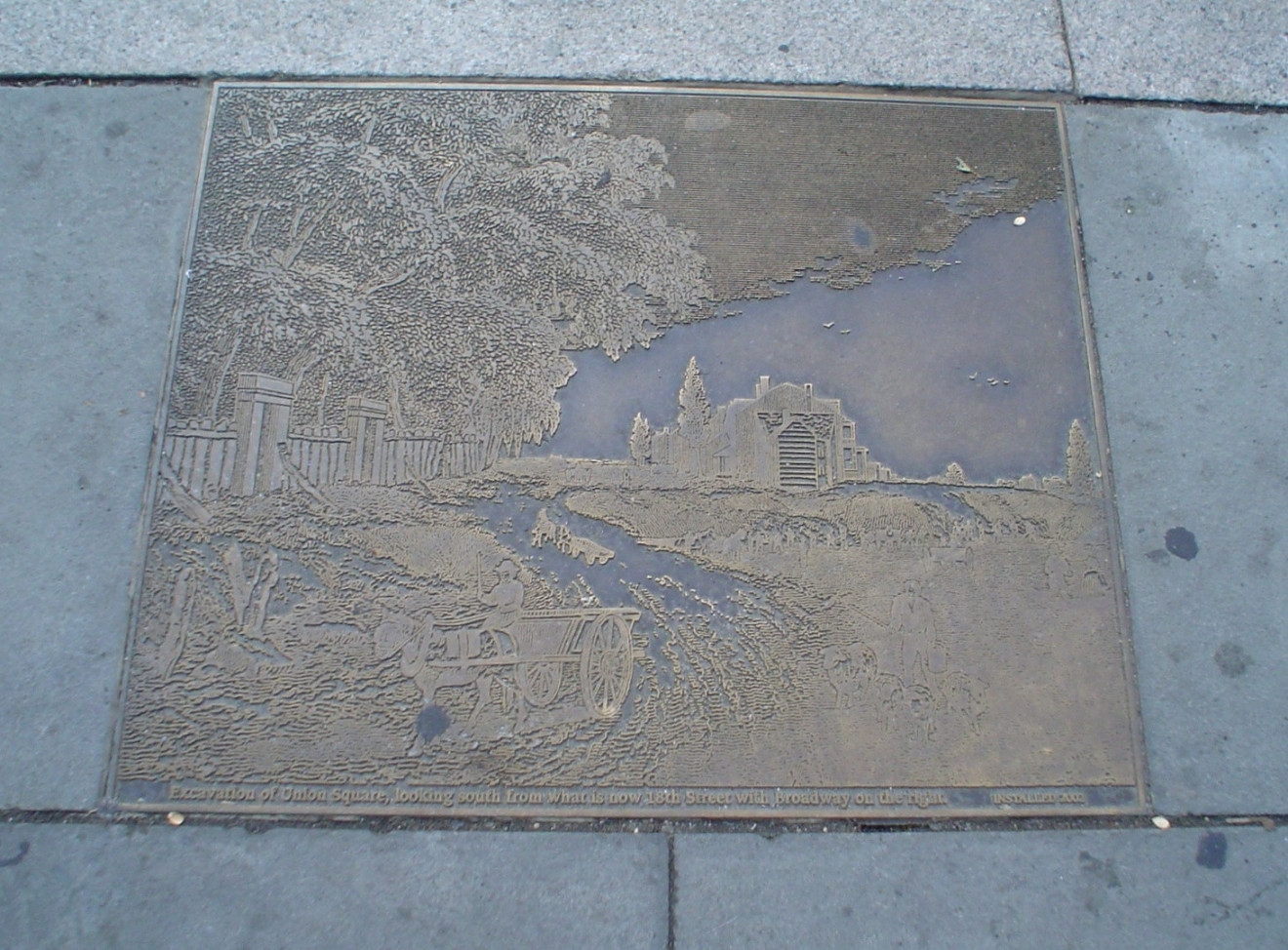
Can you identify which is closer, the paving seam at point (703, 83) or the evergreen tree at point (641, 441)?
the evergreen tree at point (641, 441)

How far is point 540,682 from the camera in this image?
2389mm

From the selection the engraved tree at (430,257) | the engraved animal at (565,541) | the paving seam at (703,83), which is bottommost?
the engraved animal at (565,541)

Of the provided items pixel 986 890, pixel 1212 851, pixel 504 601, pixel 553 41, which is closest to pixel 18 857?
pixel 504 601

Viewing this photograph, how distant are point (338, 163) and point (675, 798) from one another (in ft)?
8.00

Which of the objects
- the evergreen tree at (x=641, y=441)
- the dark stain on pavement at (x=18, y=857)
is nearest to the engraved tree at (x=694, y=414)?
the evergreen tree at (x=641, y=441)

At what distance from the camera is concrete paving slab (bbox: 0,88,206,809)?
93.5 inches

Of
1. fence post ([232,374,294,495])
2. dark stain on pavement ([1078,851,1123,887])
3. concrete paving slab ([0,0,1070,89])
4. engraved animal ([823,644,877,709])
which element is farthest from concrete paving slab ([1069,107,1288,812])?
fence post ([232,374,294,495])

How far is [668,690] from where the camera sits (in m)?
2.40

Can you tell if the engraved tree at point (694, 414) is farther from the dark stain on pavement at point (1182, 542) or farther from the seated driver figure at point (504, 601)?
the dark stain on pavement at point (1182, 542)

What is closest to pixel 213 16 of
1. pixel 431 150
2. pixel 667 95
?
pixel 431 150

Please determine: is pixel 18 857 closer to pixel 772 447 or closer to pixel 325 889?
pixel 325 889

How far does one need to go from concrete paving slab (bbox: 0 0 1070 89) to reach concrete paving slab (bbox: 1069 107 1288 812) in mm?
503

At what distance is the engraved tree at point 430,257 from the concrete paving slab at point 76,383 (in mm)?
186

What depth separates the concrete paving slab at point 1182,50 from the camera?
121 inches
